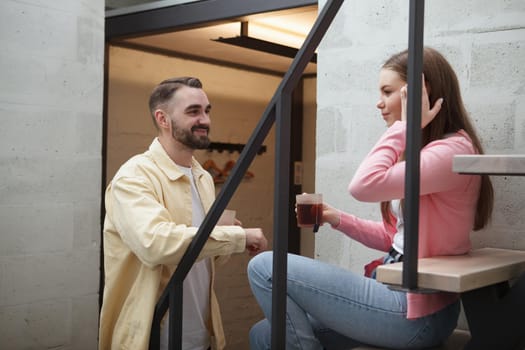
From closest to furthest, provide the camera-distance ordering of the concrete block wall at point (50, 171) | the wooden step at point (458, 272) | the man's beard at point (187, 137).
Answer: the wooden step at point (458, 272) < the man's beard at point (187, 137) < the concrete block wall at point (50, 171)

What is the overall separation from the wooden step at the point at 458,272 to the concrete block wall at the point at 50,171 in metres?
2.19

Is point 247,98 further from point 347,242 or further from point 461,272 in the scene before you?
point 461,272

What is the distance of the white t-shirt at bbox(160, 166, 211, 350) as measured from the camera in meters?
2.49

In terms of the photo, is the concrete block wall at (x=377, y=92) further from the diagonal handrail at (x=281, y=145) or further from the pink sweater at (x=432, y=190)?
the diagonal handrail at (x=281, y=145)

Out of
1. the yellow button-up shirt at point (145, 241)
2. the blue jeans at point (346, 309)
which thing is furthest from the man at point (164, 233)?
the blue jeans at point (346, 309)

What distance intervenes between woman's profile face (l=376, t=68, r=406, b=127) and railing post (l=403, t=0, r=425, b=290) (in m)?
0.47

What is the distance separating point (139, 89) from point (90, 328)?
5.93 ft

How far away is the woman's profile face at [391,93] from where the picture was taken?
1913 mm

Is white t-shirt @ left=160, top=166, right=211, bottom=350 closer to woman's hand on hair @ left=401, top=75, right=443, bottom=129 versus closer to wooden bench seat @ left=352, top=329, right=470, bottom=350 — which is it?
wooden bench seat @ left=352, top=329, right=470, bottom=350

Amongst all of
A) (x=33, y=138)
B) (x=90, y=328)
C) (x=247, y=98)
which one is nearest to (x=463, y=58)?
(x=33, y=138)

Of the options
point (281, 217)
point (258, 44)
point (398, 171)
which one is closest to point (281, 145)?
point (281, 217)

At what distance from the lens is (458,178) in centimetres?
171

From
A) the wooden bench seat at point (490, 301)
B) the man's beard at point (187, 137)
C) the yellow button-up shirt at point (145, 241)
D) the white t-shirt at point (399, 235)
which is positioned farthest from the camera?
the man's beard at point (187, 137)

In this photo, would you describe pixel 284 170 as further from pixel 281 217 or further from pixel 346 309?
pixel 346 309
